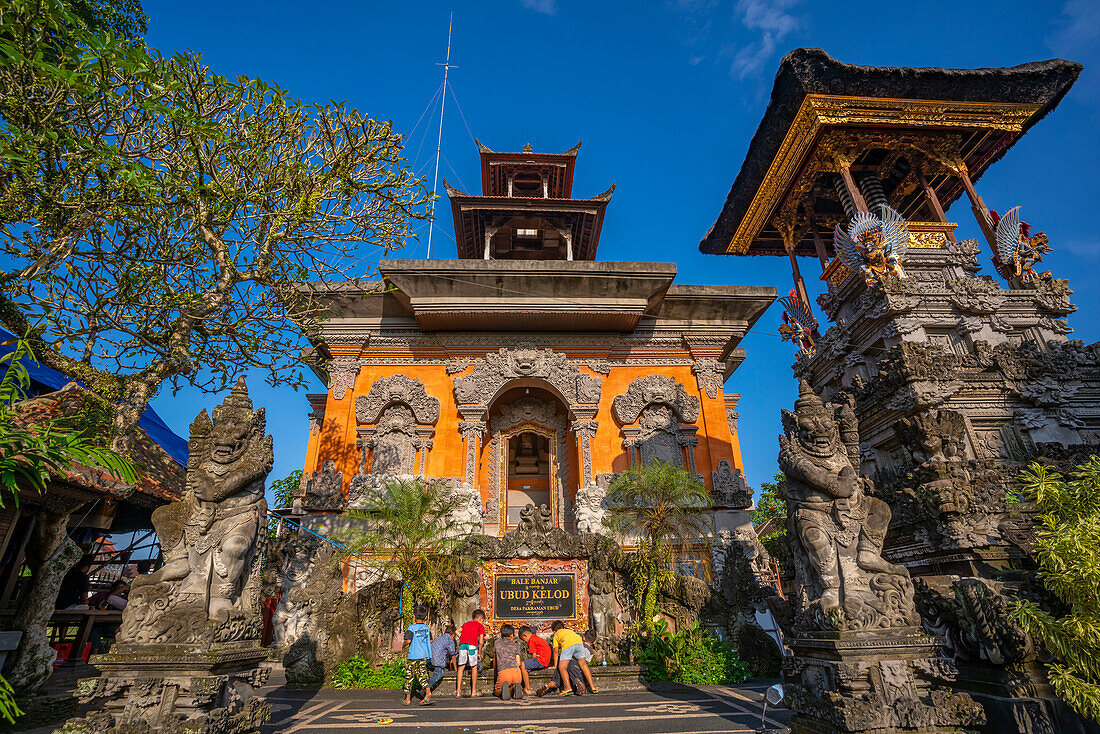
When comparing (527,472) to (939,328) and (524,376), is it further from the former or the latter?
(939,328)

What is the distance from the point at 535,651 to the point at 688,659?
2.54 meters

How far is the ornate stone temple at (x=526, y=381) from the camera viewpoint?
12.3 meters

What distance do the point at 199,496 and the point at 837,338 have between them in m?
14.4

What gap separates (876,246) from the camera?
12.4 metres

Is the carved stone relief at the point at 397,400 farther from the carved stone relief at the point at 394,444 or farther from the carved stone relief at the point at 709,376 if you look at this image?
the carved stone relief at the point at 709,376

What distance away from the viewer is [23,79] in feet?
21.9

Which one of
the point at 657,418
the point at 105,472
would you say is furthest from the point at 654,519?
the point at 105,472

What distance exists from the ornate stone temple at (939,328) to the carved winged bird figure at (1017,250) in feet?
0.14

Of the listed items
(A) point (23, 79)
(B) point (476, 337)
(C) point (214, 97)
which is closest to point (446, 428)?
(B) point (476, 337)

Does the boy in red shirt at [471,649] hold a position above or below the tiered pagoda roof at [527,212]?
below

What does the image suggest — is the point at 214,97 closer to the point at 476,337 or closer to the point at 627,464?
the point at 476,337

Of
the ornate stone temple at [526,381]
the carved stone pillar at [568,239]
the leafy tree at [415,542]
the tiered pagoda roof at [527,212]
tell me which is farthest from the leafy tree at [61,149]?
the carved stone pillar at [568,239]

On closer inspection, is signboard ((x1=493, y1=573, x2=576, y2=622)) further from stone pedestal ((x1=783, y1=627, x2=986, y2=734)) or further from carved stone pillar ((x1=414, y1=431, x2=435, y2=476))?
stone pedestal ((x1=783, y1=627, x2=986, y2=734))

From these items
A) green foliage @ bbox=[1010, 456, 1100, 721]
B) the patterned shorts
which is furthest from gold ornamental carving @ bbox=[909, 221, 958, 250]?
the patterned shorts
